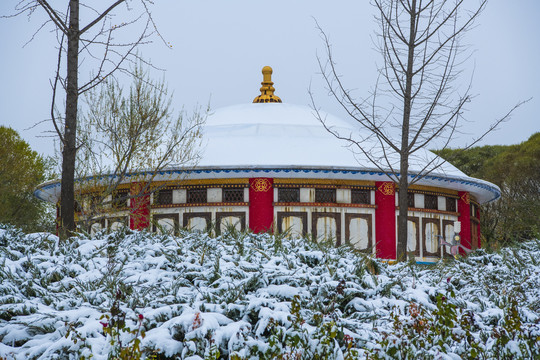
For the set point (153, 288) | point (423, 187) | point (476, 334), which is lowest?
point (476, 334)

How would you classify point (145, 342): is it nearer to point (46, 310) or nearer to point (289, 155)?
point (46, 310)

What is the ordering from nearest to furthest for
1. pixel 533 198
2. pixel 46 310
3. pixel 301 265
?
pixel 46 310 < pixel 301 265 < pixel 533 198

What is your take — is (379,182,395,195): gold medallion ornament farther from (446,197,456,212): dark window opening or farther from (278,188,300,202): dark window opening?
(446,197,456,212): dark window opening

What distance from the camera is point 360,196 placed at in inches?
632

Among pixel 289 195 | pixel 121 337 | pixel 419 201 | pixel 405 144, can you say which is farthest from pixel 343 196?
pixel 121 337

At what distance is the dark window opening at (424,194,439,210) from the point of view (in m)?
17.0

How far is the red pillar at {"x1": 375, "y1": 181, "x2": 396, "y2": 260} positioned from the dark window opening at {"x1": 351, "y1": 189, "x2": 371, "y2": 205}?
18cm

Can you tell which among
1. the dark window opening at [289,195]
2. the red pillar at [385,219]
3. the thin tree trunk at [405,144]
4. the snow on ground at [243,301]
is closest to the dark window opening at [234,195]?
the dark window opening at [289,195]

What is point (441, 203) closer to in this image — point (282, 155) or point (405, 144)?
point (282, 155)

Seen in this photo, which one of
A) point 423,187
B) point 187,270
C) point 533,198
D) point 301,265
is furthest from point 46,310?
point 533,198

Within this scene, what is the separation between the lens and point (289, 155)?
627 inches

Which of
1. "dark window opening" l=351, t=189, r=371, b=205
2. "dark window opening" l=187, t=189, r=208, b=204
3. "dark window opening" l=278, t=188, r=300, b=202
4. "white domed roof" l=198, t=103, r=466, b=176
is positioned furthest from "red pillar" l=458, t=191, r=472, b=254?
"dark window opening" l=187, t=189, r=208, b=204

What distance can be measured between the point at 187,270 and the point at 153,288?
17.5 inches

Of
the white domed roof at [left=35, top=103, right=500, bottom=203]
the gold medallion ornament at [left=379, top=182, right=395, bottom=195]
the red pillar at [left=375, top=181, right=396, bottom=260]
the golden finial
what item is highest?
the golden finial
